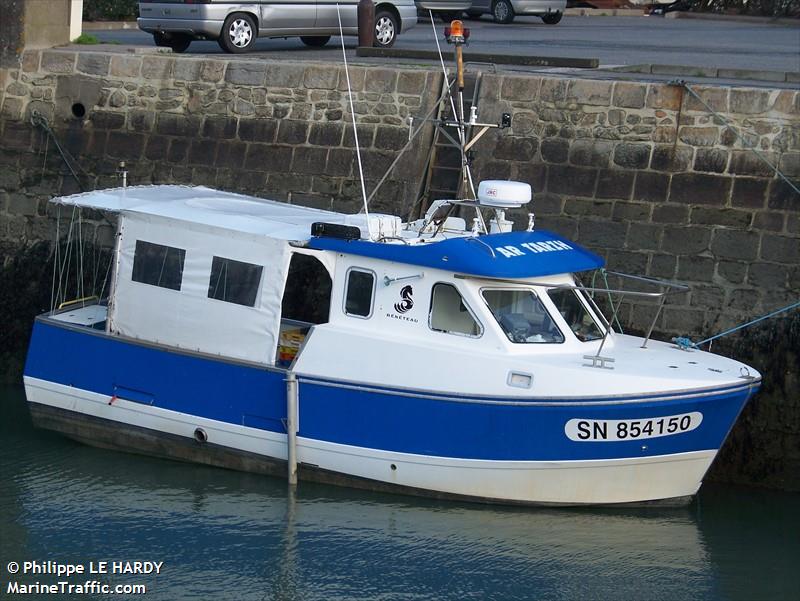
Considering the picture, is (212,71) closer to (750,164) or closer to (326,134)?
(326,134)

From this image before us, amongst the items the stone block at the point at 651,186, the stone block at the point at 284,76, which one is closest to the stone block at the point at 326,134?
the stone block at the point at 284,76

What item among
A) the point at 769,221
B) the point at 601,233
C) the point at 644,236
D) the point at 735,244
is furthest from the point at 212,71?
the point at 769,221

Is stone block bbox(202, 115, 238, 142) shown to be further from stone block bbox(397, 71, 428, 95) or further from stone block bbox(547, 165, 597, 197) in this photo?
stone block bbox(547, 165, 597, 197)

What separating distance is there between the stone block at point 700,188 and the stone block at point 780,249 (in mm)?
560

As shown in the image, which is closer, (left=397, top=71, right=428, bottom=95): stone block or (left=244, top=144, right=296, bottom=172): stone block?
(left=397, top=71, right=428, bottom=95): stone block

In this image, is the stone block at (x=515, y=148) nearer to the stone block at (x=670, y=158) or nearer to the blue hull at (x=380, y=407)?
the stone block at (x=670, y=158)

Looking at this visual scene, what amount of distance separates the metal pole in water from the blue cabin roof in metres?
1.12

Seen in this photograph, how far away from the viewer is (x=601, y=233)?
Answer: 40.5 feet

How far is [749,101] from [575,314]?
317 cm

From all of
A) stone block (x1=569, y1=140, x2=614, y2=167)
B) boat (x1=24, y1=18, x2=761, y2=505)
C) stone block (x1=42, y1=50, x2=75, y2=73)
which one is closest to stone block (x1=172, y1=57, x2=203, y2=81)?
stone block (x1=42, y1=50, x2=75, y2=73)

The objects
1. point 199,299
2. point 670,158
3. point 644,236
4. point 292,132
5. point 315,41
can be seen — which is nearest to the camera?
point 199,299

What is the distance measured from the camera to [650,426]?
31.6ft

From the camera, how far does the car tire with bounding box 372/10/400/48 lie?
706 inches

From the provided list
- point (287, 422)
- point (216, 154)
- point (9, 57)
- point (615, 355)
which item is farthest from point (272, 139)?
point (615, 355)
